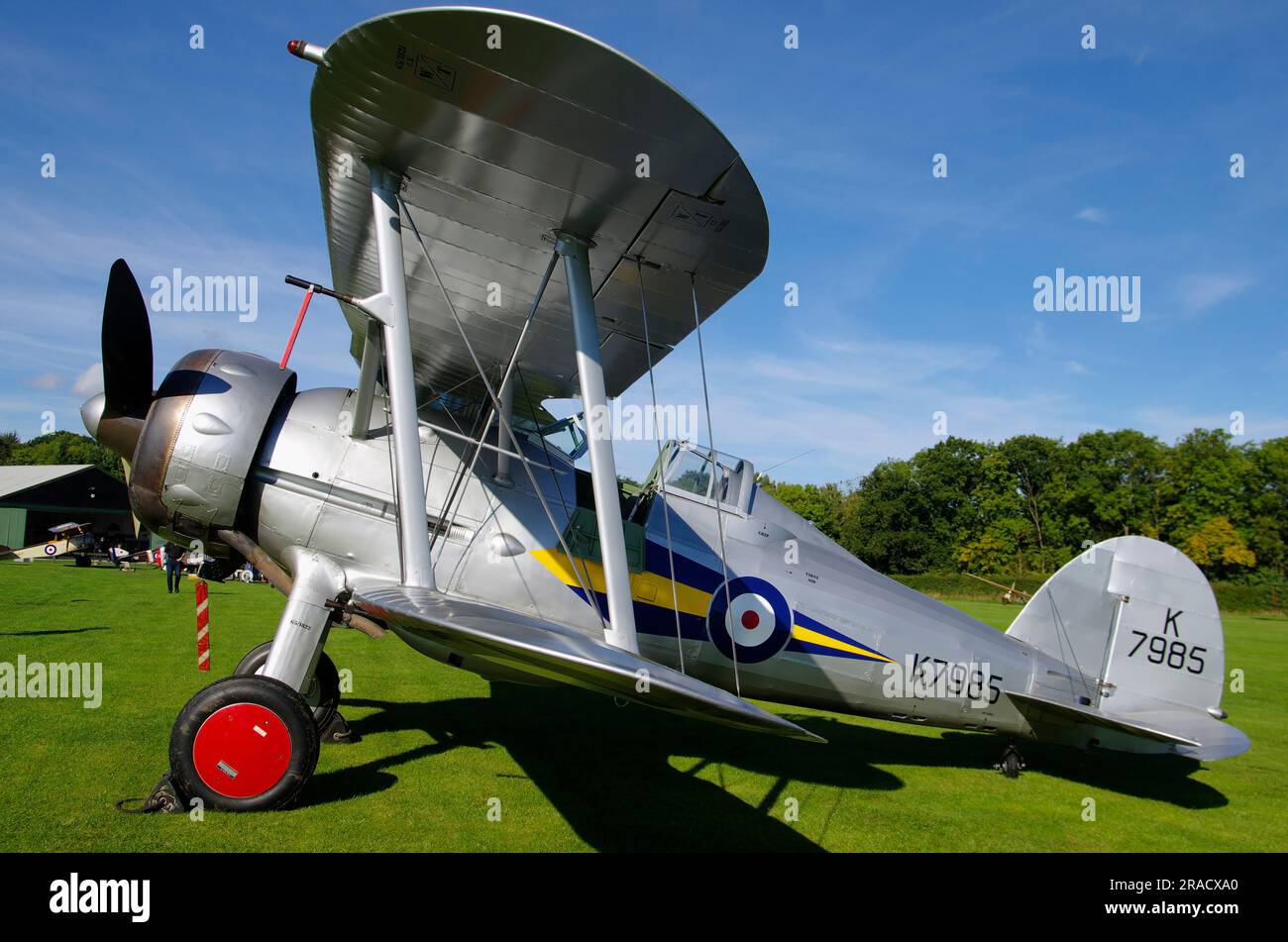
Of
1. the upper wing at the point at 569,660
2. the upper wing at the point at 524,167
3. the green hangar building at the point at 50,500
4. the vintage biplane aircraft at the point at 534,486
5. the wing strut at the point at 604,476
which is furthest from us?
the green hangar building at the point at 50,500

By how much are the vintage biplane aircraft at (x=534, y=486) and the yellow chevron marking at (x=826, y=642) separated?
0.7 inches

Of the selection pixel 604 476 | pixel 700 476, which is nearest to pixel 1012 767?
pixel 700 476

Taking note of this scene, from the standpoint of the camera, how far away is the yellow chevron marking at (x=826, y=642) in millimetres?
5887

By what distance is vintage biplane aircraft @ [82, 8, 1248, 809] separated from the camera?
148 inches

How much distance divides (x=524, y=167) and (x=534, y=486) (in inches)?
73.0

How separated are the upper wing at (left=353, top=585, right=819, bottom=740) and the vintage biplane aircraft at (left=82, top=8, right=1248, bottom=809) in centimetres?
3

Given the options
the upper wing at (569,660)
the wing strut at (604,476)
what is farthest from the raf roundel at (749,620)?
the upper wing at (569,660)

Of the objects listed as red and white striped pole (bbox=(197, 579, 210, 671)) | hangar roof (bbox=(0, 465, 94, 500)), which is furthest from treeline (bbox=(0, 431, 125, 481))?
red and white striped pole (bbox=(197, 579, 210, 671))

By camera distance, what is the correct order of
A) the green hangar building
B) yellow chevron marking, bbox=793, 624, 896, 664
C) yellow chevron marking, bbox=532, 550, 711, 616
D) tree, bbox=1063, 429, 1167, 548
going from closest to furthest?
1. yellow chevron marking, bbox=532, 550, 711, 616
2. yellow chevron marking, bbox=793, 624, 896, 664
3. the green hangar building
4. tree, bbox=1063, 429, 1167, 548

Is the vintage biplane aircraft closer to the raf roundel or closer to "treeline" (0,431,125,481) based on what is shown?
the raf roundel

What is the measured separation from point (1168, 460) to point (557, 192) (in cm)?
6102

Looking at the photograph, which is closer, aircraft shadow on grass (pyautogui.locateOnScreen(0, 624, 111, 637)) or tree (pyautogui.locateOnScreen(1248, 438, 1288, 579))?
aircraft shadow on grass (pyautogui.locateOnScreen(0, 624, 111, 637))

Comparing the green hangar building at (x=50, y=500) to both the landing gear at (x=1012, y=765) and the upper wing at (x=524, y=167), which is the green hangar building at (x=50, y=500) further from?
the landing gear at (x=1012, y=765)

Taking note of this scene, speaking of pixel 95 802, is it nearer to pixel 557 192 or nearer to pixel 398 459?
pixel 398 459
